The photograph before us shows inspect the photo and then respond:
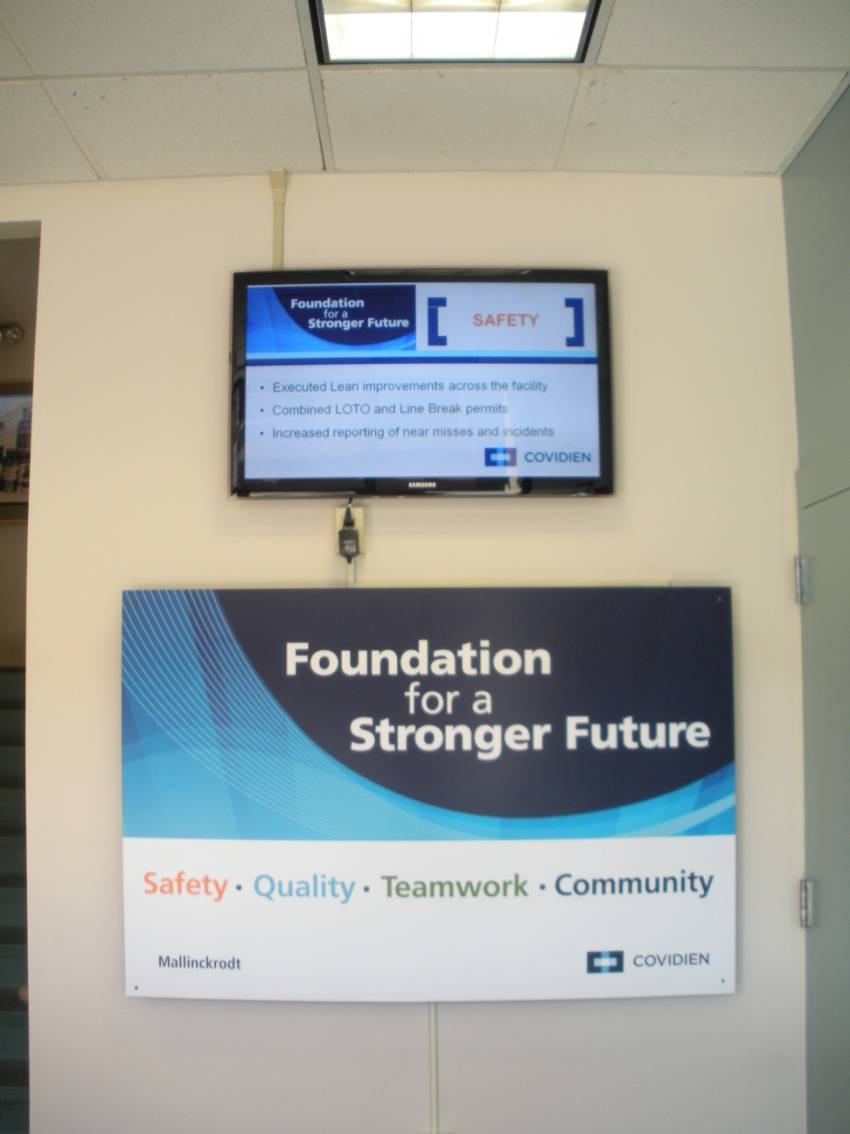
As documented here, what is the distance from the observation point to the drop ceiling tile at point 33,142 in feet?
6.55

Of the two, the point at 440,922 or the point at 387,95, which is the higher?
the point at 387,95

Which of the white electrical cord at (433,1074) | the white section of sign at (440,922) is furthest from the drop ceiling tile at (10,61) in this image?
the white electrical cord at (433,1074)

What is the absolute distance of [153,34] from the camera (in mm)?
1810

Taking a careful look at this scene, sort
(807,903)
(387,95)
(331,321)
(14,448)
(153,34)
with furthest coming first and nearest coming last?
(14,448), (331,321), (807,903), (387,95), (153,34)

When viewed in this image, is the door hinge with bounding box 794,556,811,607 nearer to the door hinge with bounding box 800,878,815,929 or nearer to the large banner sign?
the large banner sign

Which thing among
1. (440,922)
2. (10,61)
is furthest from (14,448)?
(440,922)

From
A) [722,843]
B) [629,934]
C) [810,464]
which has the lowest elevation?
[629,934]

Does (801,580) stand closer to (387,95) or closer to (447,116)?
(447,116)

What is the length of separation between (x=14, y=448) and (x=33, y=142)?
255 centimetres

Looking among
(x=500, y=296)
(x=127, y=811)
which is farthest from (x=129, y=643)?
(x=500, y=296)

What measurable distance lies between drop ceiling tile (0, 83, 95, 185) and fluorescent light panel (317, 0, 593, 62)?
73 cm

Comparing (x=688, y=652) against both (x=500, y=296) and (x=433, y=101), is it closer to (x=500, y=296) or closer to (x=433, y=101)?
(x=500, y=296)

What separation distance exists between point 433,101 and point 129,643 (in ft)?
5.10

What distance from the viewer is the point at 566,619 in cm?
211
